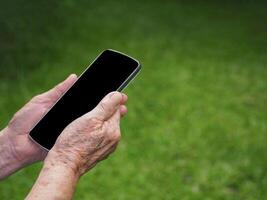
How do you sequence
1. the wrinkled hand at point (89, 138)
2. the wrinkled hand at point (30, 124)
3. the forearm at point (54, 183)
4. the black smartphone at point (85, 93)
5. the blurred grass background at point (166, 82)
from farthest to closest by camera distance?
the blurred grass background at point (166, 82) < the wrinkled hand at point (30, 124) < the black smartphone at point (85, 93) < the wrinkled hand at point (89, 138) < the forearm at point (54, 183)

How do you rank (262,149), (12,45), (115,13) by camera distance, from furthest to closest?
(115,13)
(12,45)
(262,149)

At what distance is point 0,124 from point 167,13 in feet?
15.1

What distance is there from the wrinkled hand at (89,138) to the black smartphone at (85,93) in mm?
208

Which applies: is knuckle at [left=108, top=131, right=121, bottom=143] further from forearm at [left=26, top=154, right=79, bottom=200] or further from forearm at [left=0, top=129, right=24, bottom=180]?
forearm at [left=0, top=129, right=24, bottom=180]

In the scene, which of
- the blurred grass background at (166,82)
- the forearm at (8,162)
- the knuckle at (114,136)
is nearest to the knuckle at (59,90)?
the forearm at (8,162)

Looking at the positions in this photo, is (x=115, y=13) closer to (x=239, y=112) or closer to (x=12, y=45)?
(x=12, y=45)

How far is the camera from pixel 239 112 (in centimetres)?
565

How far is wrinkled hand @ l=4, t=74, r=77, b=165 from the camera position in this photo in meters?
2.54

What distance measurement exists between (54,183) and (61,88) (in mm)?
756

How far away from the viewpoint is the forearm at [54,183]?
75.3 inches

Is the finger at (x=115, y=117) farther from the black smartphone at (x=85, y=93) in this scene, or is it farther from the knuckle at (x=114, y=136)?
the black smartphone at (x=85, y=93)

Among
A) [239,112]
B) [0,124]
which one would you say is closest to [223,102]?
[239,112]

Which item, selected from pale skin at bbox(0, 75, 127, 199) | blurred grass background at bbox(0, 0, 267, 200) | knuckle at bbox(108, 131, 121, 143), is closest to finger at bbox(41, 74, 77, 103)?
pale skin at bbox(0, 75, 127, 199)

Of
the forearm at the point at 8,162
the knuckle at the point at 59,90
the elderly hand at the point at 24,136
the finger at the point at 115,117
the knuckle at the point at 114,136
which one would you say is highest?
the finger at the point at 115,117
